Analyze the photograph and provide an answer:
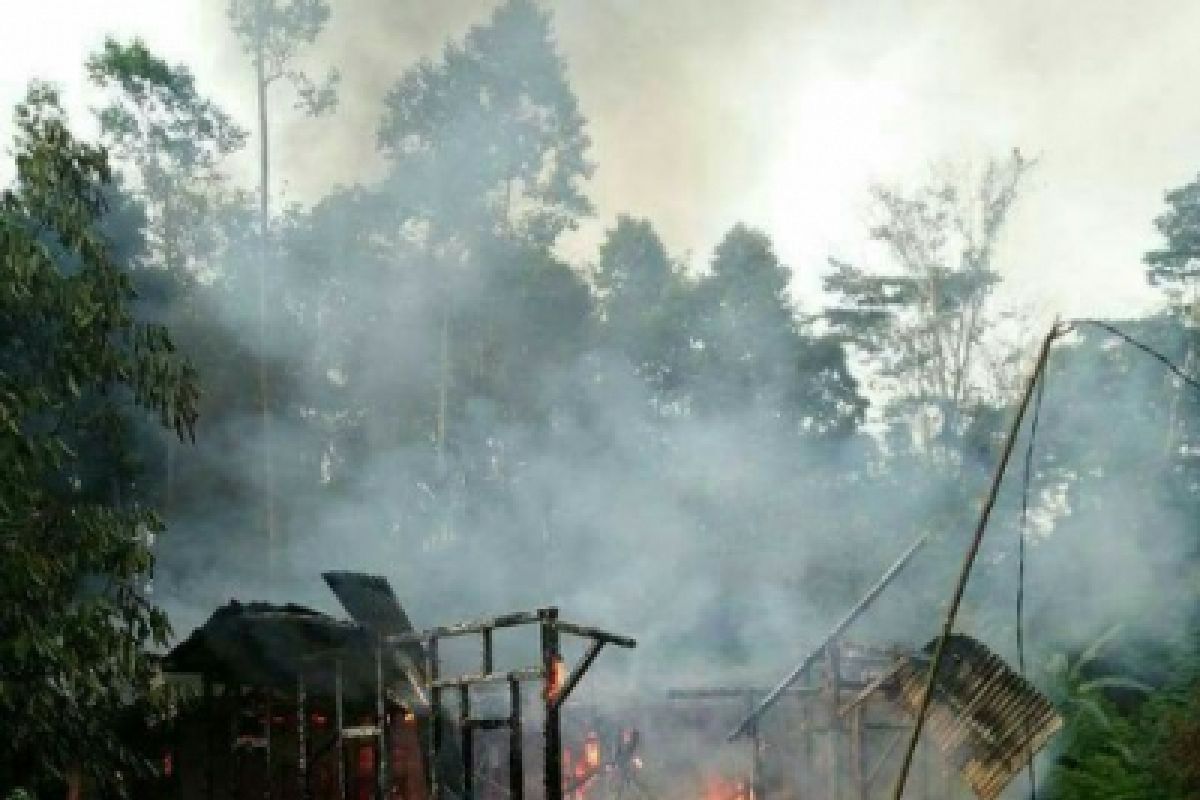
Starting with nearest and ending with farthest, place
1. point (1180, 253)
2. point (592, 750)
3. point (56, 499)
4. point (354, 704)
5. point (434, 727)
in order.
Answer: point (56, 499) → point (434, 727) → point (354, 704) → point (592, 750) → point (1180, 253)

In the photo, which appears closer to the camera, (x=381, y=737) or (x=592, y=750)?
(x=381, y=737)

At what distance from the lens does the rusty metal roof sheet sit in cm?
1255

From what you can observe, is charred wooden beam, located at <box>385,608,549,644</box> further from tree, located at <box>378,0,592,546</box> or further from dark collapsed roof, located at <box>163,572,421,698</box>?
tree, located at <box>378,0,592,546</box>

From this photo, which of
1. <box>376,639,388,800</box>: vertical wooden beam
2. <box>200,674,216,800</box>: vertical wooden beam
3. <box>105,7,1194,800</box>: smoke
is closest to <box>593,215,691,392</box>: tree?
<box>105,7,1194,800</box>: smoke

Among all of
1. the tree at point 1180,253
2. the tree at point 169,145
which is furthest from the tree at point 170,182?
the tree at point 1180,253

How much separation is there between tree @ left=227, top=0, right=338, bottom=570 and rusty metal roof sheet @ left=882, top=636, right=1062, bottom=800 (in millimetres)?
23869

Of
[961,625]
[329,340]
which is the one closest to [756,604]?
[961,625]

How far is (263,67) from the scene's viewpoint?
114 feet

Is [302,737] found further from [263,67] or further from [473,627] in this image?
[263,67]

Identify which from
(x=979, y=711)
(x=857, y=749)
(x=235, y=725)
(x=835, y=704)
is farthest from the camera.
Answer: (x=235, y=725)

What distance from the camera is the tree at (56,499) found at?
8.98 metres

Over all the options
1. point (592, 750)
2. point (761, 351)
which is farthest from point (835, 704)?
point (761, 351)

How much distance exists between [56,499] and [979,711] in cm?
999

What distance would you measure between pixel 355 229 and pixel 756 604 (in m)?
17.9
